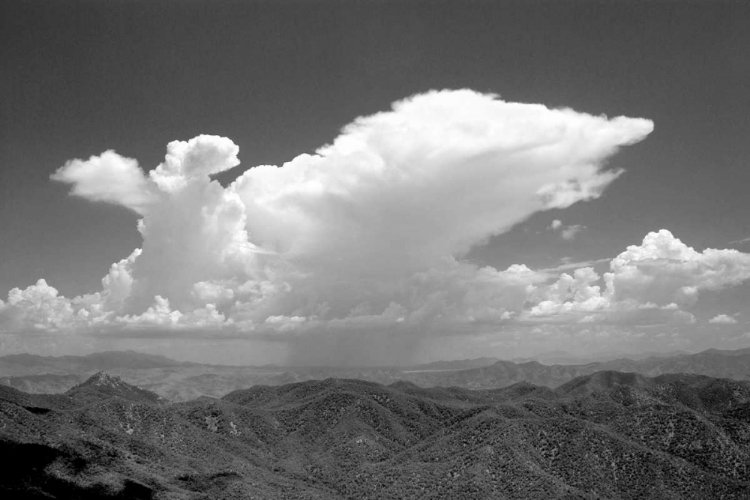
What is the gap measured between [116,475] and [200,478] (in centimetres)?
3185

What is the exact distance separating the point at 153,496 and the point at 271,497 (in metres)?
44.8

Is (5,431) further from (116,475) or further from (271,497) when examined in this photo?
(271,497)

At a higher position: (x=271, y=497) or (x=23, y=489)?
(x=23, y=489)

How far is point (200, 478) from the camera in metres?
192

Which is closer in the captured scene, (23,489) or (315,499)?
(23,489)

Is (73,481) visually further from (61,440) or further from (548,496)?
(548,496)

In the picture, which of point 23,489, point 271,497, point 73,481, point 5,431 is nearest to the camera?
point 23,489

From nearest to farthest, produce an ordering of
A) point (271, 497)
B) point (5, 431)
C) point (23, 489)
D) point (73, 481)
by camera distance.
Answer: point (23, 489) < point (73, 481) < point (5, 431) < point (271, 497)

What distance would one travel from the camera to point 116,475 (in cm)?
17138

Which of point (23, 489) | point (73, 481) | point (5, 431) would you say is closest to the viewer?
point (23, 489)

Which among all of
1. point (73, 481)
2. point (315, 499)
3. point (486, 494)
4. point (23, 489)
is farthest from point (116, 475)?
point (486, 494)

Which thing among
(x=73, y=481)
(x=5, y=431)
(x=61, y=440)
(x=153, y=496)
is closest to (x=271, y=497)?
(x=153, y=496)

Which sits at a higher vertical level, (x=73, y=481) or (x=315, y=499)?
(x=73, y=481)

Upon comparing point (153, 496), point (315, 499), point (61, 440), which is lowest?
point (315, 499)
